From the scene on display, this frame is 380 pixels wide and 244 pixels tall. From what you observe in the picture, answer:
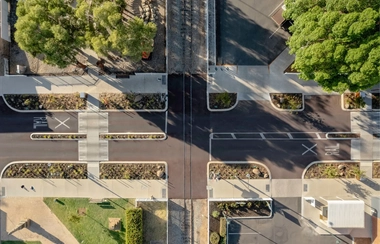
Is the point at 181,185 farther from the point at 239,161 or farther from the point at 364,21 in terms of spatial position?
the point at 364,21

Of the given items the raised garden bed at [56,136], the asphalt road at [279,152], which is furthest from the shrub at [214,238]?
the raised garden bed at [56,136]

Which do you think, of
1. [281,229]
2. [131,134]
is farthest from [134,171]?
[281,229]

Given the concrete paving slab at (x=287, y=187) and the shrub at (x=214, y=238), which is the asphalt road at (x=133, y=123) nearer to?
the shrub at (x=214, y=238)

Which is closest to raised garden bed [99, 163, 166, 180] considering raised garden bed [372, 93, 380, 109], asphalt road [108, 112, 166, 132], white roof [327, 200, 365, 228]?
asphalt road [108, 112, 166, 132]

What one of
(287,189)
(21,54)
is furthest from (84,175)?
(287,189)

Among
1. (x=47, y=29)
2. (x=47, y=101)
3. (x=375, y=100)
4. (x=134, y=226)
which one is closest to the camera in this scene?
(x=47, y=29)

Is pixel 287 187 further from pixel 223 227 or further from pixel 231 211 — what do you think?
pixel 223 227

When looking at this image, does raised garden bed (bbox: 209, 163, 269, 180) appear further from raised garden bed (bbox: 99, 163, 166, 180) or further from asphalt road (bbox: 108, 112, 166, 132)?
asphalt road (bbox: 108, 112, 166, 132)
